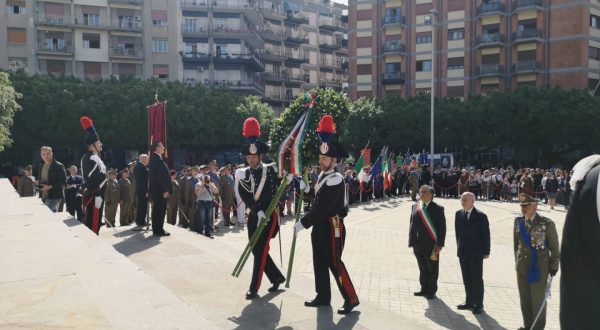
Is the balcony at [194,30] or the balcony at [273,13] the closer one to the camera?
the balcony at [194,30]

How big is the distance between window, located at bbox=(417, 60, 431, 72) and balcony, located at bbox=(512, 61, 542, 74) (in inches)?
336

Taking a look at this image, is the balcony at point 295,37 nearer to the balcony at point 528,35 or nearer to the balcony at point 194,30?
the balcony at point 194,30

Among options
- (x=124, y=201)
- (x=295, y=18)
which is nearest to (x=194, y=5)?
(x=295, y=18)

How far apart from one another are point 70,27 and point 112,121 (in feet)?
58.1

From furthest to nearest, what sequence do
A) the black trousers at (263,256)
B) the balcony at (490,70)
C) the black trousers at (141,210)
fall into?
the balcony at (490,70) → the black trousers at (141,210) → the black trousers at (263,256)

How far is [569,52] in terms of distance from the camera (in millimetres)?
45312

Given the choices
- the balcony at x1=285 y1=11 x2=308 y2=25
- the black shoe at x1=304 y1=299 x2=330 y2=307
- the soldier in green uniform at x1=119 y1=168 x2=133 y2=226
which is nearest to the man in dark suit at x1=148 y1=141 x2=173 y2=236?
the black shoe at x1=304 y1=299 x2=330 y2=307

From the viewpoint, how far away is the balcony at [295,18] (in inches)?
→ 2995

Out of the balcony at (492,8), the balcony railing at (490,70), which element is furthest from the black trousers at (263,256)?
the balcony at (492,8)

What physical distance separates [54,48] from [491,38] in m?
43.5

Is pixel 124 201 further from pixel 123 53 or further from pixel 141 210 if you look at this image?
pixel 123 53

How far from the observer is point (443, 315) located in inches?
278

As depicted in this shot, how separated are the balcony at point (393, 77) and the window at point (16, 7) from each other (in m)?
37.3

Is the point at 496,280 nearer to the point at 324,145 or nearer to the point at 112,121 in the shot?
the point at 324,145
